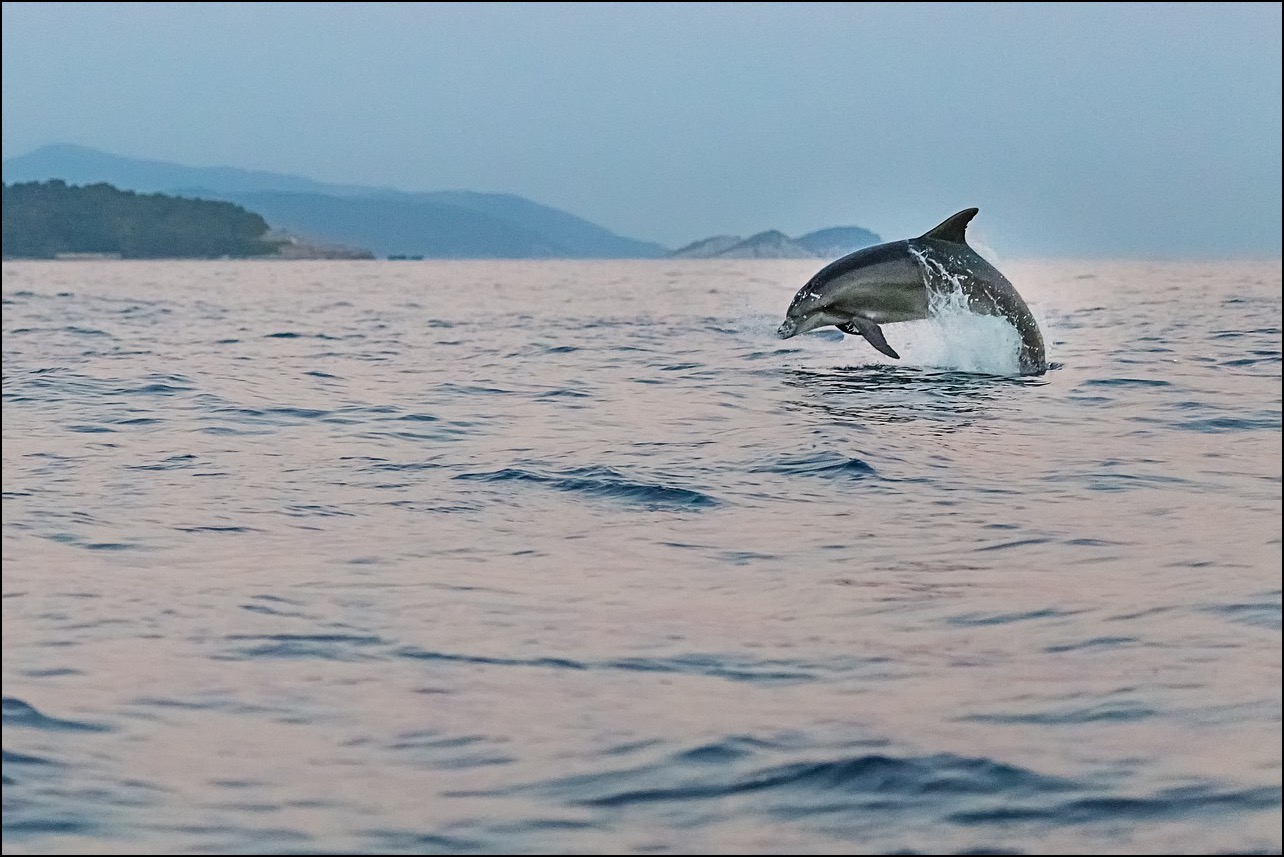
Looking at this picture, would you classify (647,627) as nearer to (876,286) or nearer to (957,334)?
(876,286)

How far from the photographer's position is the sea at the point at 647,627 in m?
4.82

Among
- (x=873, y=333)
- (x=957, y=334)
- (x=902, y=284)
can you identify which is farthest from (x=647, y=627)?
(x=957, y=334)

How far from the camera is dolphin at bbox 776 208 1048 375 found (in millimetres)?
16969

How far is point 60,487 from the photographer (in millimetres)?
10547

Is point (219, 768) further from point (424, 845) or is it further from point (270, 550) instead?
point (270, 550)

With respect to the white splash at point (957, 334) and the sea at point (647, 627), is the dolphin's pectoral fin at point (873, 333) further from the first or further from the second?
the sea at point (647, 627)

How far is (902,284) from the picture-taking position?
17.0 metres

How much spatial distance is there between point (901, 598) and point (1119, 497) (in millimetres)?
3142

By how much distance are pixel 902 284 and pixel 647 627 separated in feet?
35.1

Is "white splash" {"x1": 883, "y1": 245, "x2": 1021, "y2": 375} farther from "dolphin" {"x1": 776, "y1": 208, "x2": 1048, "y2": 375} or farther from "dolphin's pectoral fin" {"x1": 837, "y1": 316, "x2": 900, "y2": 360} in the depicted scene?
"dolphin's pectoral fin" {"x1": 837, "y1": 316, "x2": 900, "y2": 360}

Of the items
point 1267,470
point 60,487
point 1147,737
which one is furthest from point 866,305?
point 1147,737

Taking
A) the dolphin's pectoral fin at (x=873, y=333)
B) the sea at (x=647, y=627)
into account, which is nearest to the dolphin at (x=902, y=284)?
the dolphin's pectoral fin at (x=873, y=333)

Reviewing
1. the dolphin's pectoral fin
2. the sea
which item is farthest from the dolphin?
the sea

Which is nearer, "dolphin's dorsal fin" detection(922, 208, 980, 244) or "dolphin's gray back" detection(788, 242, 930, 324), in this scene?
"dolphin's dorsal fin" detection(922, 208, 980, 244)
